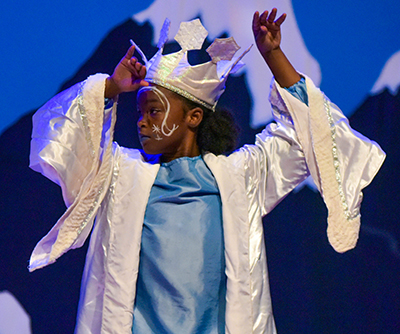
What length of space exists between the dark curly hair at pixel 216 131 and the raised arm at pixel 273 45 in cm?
24

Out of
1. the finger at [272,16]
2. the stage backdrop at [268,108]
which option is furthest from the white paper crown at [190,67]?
the stage backdrop at [268,108]

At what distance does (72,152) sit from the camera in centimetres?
127

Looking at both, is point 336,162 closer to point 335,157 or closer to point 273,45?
point 335,157

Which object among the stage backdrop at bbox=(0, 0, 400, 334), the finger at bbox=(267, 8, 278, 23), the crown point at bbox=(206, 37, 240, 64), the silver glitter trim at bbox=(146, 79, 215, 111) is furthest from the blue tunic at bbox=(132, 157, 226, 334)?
the stage backdrop at bbox=(0, 0, 400, 334)

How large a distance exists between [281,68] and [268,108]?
0.61m

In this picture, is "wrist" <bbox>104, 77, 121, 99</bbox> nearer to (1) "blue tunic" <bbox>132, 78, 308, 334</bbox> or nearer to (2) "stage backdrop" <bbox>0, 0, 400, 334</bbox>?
(1) "blue tunic" <bbox>132, 78, 308, 334</bbox>

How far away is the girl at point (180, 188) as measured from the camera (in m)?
1.27

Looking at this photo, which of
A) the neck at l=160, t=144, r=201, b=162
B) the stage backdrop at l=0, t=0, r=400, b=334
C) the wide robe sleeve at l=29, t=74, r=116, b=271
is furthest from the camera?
the stage backdrop at l=0, t=0, r=400, b=334

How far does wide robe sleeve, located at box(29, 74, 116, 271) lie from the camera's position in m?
1.26

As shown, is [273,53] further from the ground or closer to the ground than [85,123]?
closer to the ground

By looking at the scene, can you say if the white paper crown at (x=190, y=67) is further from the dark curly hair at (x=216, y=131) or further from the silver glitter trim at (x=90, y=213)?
the silver glitter trim at (x=90, y=213)

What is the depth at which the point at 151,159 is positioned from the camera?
151cm

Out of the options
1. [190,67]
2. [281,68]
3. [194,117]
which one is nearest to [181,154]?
[194,117]

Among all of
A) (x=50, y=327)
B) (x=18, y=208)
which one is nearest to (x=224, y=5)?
(x=18, y=208)
